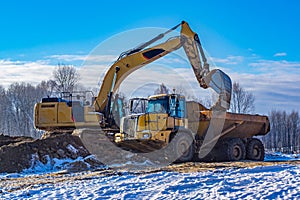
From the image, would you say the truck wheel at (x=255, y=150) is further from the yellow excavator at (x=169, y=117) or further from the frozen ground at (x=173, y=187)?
the frozen ground at (x=173, y=187)

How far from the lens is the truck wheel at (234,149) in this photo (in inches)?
719

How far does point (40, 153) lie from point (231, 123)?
8513 mm

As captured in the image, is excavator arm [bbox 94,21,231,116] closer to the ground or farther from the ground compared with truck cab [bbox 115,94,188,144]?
Answer: farther from the ground

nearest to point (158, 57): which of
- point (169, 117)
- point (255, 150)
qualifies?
point (169, 117)

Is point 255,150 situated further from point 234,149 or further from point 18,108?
point 18,108

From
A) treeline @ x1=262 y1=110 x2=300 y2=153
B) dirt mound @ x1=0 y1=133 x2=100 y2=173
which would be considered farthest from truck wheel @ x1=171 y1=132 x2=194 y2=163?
treeline @ x1=262 y1=110 x2=300 y2=153

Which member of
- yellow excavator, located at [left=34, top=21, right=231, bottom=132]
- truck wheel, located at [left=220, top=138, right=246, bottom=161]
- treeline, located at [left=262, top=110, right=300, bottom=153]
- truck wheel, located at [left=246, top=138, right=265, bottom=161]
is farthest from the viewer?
treeline, located at [left=262, top=110, right=300, bottom=153]

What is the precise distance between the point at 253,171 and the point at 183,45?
940 centimetres

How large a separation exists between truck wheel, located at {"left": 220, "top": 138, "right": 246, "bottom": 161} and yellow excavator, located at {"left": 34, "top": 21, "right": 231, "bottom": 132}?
1.65 metres

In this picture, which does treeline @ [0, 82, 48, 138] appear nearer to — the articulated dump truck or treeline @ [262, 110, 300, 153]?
the articulated dump truck

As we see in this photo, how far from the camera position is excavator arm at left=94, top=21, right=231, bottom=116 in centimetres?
1858

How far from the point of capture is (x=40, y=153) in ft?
52.7

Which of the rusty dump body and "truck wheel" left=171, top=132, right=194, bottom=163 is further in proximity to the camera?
the rusty dump body

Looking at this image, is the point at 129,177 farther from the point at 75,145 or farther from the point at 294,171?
the point at 75,145
